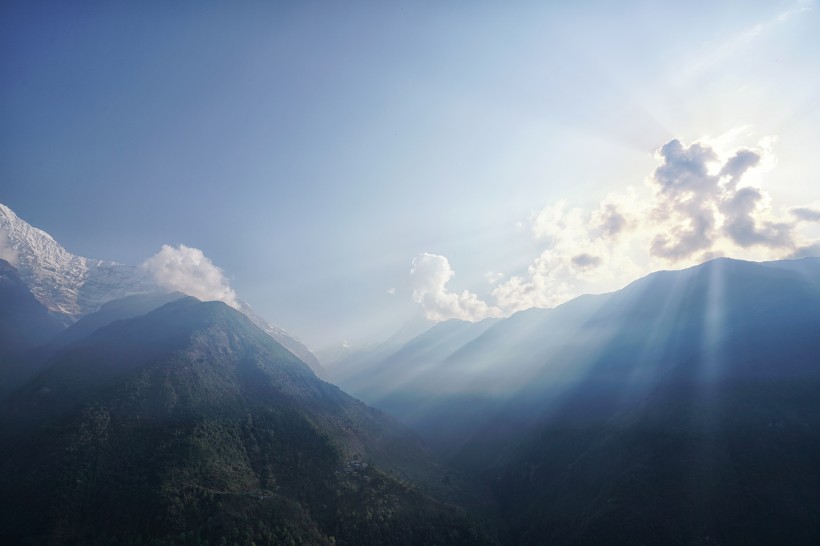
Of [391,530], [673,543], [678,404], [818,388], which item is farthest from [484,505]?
[818,388]

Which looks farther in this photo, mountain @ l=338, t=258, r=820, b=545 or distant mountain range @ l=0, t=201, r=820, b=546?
mountain @ l=338, t=258, r=820, b=545

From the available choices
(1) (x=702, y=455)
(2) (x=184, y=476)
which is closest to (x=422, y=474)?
(2) (x=184, y=476)

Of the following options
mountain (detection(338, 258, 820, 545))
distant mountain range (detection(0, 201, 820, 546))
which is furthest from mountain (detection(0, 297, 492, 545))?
mountain (detection(338, 258, 820, 545))

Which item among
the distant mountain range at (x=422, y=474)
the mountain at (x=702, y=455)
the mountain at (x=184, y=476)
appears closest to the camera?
the mountain at (x=184, y=476)

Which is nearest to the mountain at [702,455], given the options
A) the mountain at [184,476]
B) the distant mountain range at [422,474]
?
the distant mountain range at [422,474]

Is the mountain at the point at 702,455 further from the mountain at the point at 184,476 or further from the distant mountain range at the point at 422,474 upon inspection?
the mountain at the point at 184,476

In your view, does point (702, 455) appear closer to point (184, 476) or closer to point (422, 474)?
point (422, 474)

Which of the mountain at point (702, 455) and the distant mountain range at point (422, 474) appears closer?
the distant mountain range at point (422, 474)

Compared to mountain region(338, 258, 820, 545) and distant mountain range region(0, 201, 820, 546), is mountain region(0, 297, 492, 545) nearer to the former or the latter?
distant mountain range region(0, 201, 820, 546)

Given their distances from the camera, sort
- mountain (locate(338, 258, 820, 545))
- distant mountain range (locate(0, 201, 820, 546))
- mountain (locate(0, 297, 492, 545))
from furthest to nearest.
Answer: mountain (locate(338, 258, 820, 545)), distant mountain range (locate(0, 201, 820, 546)), mountain (locate(0, 297, 492, 545))
